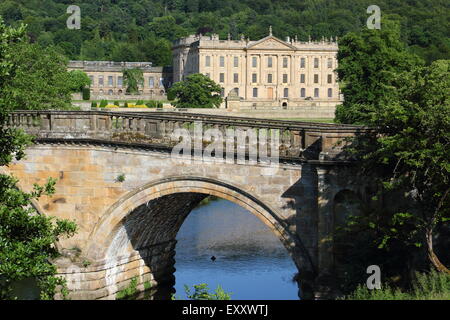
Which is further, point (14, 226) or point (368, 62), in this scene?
point (368, 62)

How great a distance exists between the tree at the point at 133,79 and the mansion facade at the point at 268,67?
13400mm

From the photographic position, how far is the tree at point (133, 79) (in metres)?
Answer: 156

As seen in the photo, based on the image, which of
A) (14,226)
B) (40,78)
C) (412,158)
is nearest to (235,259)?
(40,78)

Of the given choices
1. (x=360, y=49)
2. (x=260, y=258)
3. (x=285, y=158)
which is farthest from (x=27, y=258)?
(x=360, y=49)

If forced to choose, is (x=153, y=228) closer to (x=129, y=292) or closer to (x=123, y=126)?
(x=129, y=292)

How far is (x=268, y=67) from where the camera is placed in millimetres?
145250

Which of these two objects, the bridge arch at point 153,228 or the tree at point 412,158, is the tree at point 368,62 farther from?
the tree at point 412,158

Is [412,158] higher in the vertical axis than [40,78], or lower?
lower

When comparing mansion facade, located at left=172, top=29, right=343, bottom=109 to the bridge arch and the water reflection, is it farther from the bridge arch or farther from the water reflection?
the bridge arch

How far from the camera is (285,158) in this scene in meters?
22.7

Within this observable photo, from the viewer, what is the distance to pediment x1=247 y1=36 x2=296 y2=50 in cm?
14438

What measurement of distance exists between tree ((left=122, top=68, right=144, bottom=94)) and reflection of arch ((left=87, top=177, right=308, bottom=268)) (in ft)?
430

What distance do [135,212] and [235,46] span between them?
121 metres

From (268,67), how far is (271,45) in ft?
11.8
